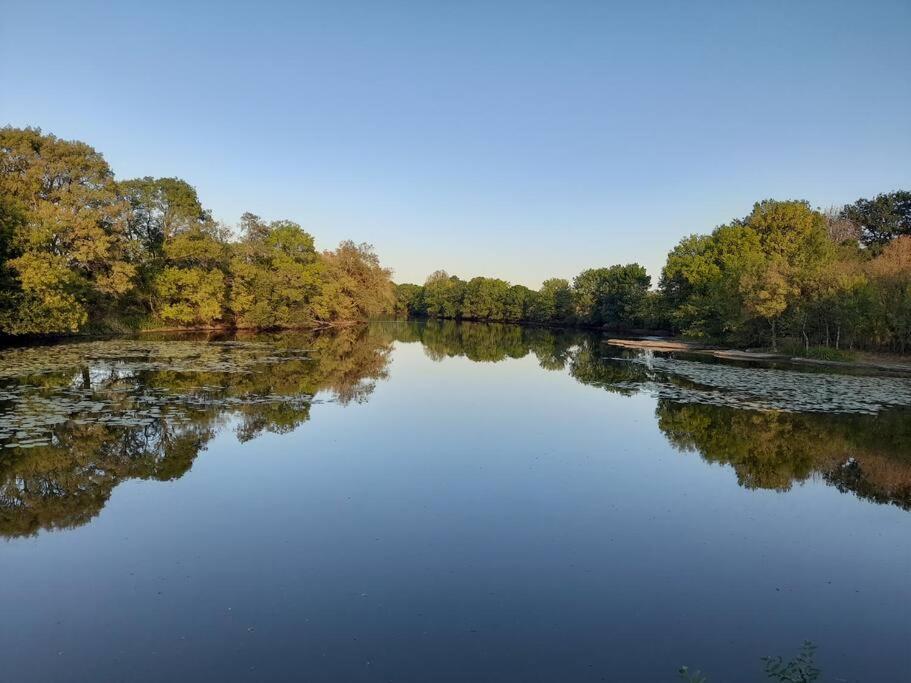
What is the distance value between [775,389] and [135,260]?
40692mm

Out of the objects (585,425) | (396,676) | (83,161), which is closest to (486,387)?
(585,425)

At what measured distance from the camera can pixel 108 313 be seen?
1441 inches

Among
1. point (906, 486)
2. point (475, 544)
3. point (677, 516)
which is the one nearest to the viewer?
point (475, 544)

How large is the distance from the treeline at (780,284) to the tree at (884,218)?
0.32ft

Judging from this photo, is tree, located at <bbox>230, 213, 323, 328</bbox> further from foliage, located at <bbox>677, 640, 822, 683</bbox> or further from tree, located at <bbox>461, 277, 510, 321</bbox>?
Answer: tree, located at <bbox>461, 277, 510, 321</bbox>

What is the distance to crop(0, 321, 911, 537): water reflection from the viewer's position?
9.01m

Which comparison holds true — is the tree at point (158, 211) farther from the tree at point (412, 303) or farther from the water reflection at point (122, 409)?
the tree at point (412, 303)

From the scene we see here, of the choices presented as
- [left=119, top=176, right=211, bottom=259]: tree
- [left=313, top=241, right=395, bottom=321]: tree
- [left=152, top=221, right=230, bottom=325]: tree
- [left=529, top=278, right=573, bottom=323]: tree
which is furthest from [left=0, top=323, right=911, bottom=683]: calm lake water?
[left=529, top=278, right=573, bottom=323]: tree

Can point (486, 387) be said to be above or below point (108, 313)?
below

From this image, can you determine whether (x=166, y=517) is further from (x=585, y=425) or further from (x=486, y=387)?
(x=486, y=387)

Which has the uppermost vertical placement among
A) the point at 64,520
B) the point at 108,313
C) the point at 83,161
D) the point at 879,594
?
the point at 83,161

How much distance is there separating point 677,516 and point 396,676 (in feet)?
17.3

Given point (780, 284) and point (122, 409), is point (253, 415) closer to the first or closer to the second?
point (122, 409)

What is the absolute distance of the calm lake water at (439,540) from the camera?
466 centimetres
